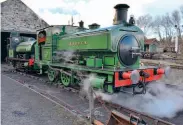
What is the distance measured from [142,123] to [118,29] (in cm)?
377

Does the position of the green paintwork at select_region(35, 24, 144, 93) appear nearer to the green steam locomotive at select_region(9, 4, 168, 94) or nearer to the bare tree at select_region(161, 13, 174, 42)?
the green steam locomotive at select_region(9, 4, 168, 94)

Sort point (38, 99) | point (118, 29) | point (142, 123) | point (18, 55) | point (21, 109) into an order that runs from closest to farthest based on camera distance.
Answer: point (142, 123), point (21, 109), point (118, 29), point (38, 99), point (18, 55)

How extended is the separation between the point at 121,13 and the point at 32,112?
4.41 metres

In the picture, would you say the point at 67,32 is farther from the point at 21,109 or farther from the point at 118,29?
the point at 21,109

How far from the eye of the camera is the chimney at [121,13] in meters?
7.21

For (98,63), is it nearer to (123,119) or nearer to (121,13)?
(121,13)

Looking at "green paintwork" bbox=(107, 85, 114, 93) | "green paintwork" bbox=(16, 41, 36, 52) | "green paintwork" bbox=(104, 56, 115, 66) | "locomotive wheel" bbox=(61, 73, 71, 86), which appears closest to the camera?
"green paintwork" bbox=(107, 85, 114, 93)

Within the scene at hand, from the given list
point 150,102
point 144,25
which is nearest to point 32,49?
point 150,102

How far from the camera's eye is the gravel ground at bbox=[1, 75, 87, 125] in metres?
5.29

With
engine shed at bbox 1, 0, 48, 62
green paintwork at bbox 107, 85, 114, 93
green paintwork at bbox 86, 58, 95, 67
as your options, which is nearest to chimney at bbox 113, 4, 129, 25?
green paintwork at bbox 86, 58, 95, 67

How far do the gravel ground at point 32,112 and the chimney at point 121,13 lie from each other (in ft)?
11.8

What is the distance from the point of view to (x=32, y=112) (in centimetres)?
604

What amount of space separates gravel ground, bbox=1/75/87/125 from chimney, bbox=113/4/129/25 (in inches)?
141

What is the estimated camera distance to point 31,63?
1236cm
